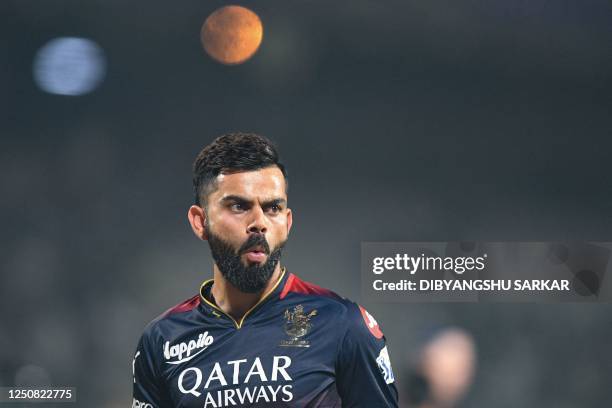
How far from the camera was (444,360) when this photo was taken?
306 centimetres

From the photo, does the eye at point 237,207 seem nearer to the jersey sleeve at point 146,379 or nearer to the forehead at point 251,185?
the forehead at point 251,185

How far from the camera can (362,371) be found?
212cm

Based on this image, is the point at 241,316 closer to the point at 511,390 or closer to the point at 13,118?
the point at 511,390

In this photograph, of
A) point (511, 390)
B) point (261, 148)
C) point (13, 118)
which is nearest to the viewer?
point (261, 148)

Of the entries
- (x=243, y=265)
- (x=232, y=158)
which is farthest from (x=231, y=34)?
(x=243, y=265)

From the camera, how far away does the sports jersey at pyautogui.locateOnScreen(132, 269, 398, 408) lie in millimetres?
2109

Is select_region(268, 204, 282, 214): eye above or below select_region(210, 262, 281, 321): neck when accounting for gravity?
above

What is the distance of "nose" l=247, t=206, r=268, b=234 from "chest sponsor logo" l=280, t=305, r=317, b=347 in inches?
10.7

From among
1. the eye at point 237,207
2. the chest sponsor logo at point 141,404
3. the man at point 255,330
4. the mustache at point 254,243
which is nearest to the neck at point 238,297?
the man at point 255,330

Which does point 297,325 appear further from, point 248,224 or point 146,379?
point 146,379

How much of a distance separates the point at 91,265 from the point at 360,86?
1371mm

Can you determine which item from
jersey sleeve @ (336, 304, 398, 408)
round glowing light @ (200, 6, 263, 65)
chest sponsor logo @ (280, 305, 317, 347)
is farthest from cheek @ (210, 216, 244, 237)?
round glowing light @ (200, 6, 263, 65)

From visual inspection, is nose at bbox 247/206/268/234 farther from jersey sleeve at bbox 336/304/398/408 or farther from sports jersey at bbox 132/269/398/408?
jersey sleeve at bbox 336/304/398/408

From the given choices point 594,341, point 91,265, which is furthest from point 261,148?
point 594,341
